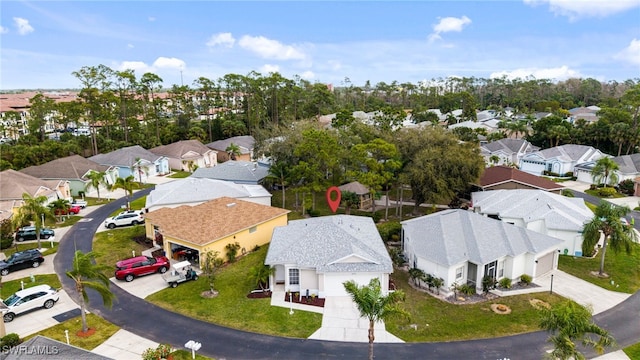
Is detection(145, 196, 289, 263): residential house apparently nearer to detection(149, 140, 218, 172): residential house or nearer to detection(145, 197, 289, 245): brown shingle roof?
detection(145, 197, 289, 245): brown shingle roof

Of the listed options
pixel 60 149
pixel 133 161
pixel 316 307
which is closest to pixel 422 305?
pixel 316 307

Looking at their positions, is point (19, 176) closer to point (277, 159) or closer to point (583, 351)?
point (277, 159)

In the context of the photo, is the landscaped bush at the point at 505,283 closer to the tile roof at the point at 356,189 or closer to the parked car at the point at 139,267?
the tile roof at the point at 356,189

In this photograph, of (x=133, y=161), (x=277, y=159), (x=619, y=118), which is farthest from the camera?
(x=619, y=118)

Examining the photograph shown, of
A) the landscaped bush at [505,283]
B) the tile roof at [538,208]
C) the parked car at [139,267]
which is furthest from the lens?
the tile roof at [538,208]

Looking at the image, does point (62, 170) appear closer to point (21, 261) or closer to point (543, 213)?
point (21, 261)

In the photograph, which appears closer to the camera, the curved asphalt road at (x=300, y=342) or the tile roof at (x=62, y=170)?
the curved asphalt road at (x=300, y=342)

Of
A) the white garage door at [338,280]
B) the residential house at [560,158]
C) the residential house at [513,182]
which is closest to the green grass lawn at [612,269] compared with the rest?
the residential house at [513,182]

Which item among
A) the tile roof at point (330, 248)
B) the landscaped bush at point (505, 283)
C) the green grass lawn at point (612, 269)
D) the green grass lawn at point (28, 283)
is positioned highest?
the tile roof at point (330, 248)
